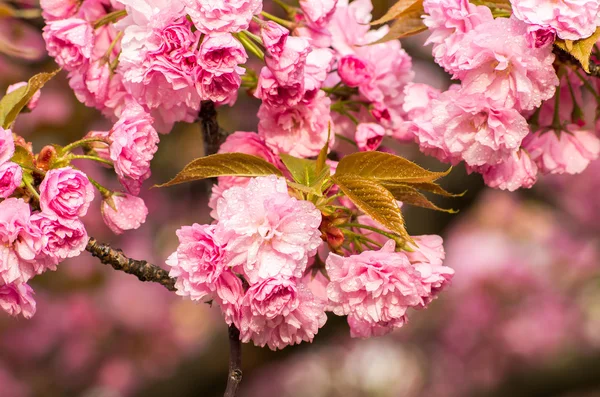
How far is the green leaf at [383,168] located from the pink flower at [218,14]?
0.27m

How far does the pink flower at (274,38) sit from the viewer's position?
1438 mm

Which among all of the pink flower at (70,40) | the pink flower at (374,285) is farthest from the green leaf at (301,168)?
the pink flower at (70,40)

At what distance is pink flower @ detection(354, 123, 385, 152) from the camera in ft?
5.41

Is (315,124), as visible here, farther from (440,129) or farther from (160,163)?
(160,163)

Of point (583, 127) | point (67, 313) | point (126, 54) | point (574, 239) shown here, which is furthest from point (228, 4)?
point (574, 239)

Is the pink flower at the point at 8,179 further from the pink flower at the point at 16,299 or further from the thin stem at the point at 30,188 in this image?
the pink flower at the point at 16,299

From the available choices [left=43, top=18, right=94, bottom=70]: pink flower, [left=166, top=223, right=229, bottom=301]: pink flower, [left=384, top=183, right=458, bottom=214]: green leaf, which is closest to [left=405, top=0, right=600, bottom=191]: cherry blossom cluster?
[left=384, top=183, right=458, bottom=214]: green leaf

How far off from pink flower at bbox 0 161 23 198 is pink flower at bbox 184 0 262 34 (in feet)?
1.14

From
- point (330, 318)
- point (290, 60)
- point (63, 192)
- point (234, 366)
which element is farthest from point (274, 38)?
point (330, 318)

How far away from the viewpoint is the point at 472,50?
1.43m

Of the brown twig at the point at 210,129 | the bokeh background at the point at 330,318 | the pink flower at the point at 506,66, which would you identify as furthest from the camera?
the bokeh background at the point at 330,318

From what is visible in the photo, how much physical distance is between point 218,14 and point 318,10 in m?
0.29

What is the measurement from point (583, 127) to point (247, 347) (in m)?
1.95

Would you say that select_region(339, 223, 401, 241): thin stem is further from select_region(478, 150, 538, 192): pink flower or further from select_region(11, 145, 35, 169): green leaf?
select_region(11, 145, 35, 169): green leaf
